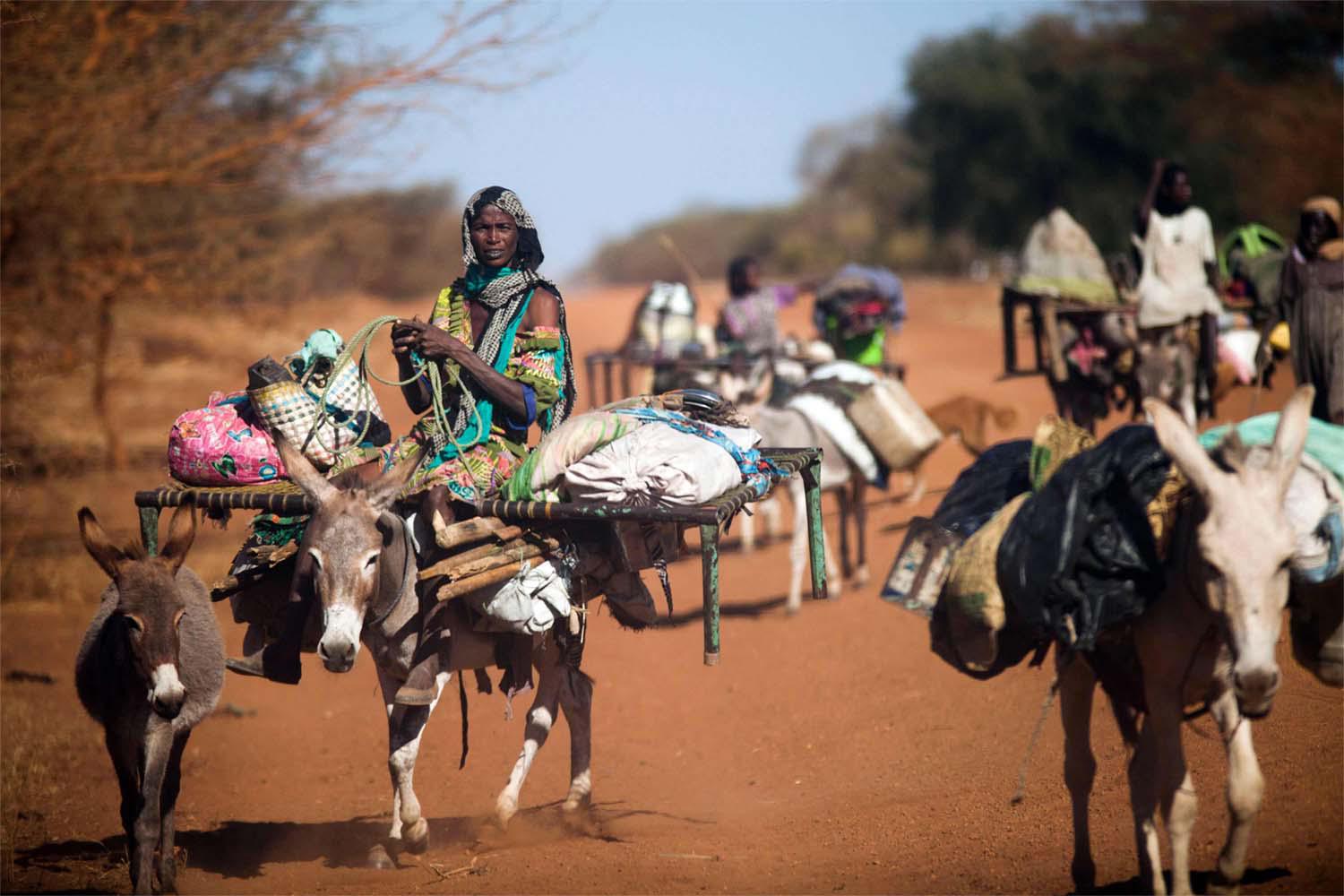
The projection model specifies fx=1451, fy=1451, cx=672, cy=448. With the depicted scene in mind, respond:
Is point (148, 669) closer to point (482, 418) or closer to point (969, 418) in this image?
point (482, 418)

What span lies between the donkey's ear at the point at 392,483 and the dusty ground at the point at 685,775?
1.72m

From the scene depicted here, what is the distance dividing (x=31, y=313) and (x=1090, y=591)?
11052 millimetres

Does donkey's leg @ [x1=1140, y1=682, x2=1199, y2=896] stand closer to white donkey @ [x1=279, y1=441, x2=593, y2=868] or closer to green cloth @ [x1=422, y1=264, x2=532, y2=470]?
white donkey @ [x1=279, y1=441, x2=593, y2=868]

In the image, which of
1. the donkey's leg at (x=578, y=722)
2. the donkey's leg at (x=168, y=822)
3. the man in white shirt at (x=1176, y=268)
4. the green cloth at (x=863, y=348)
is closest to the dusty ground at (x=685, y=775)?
the donkey's leg at (x=578, y=722)

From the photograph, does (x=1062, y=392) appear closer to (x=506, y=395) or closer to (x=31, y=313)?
(x=506, y=395)

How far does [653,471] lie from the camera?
233 inches

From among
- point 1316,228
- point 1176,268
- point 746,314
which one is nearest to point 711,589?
point 1316,228

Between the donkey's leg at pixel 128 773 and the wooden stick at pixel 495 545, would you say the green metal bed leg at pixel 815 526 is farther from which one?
the donkey's leg at pixel 128 773

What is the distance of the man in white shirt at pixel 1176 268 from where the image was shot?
12305 mm

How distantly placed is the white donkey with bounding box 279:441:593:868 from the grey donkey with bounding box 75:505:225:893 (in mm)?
579

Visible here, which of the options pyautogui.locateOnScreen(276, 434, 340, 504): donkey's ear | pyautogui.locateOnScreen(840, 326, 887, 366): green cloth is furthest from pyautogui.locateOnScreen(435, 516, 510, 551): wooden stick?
pyautogui.locateOnScreen(840, 326, 887, 366): green cloth

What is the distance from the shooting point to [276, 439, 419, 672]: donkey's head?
18.5ft

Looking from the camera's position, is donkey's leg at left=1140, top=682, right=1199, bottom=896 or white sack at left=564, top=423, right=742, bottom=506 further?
white sack at left=564, top=423, right=742, bottom=506

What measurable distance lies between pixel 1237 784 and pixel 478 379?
3.42m
